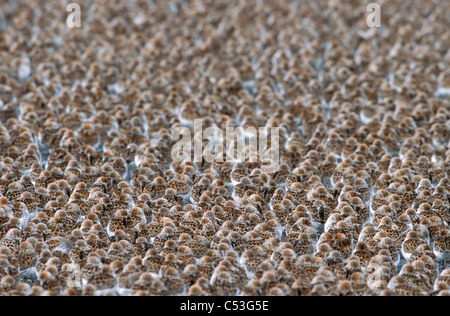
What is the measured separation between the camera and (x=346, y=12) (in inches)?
145

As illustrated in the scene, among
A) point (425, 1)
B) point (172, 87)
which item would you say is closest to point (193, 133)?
point (172, 87)

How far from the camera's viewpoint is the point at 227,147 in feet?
8.40

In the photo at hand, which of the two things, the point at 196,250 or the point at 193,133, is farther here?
the point at 193,133

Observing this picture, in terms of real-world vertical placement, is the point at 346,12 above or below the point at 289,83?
above

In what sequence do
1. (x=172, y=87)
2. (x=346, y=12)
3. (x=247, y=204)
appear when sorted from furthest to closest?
(x=346, y=12), (x=172, y=87), (x=247, y=204)

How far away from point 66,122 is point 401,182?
1.38 meters

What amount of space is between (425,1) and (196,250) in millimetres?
2567

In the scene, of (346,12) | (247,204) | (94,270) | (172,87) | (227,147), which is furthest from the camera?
(346,12)

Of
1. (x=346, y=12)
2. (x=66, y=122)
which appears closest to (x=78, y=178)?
(x=66, y=122)

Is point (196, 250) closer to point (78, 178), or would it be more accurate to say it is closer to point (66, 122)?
point (78, 178)

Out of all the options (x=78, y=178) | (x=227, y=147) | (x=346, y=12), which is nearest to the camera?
(x=78, y=178)

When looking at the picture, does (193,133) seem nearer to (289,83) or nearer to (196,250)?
(289,83)

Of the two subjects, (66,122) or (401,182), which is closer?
(401,182)

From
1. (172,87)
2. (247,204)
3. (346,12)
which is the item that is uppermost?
(346,12)
